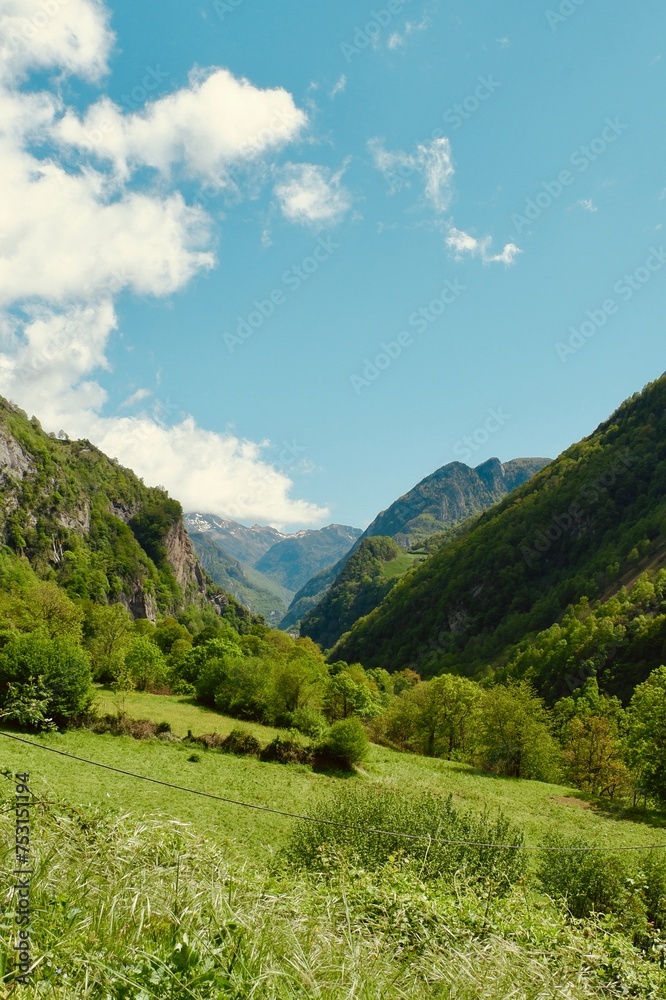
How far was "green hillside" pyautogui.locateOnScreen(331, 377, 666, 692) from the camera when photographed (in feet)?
528

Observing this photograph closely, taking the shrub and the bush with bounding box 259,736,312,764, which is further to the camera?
the shrub

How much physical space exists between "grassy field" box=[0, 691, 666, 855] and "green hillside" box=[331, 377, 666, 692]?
11177 cm

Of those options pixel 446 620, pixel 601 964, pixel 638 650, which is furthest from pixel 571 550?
pixel 601 964

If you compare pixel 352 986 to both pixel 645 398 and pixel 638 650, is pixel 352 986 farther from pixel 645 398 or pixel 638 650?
pixel 645 398

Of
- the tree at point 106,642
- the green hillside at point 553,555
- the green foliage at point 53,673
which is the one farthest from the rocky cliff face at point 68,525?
the green foliage at point 53,673

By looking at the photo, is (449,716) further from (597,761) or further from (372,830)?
(372,830)

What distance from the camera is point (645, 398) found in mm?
197625

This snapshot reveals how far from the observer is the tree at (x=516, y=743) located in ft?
175

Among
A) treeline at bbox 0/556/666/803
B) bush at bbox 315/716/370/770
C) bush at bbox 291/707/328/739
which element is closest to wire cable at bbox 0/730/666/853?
treeline at bbox 0/556/666/803

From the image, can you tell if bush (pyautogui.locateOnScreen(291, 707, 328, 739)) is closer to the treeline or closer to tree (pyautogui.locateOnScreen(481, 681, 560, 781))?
the treeline

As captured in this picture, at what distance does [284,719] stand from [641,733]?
109 feet

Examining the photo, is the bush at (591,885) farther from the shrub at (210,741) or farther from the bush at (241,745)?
the shrub at (210,741)

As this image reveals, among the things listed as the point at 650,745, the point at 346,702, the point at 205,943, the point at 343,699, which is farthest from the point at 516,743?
the point at 205,943

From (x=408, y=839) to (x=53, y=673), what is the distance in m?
33.8
